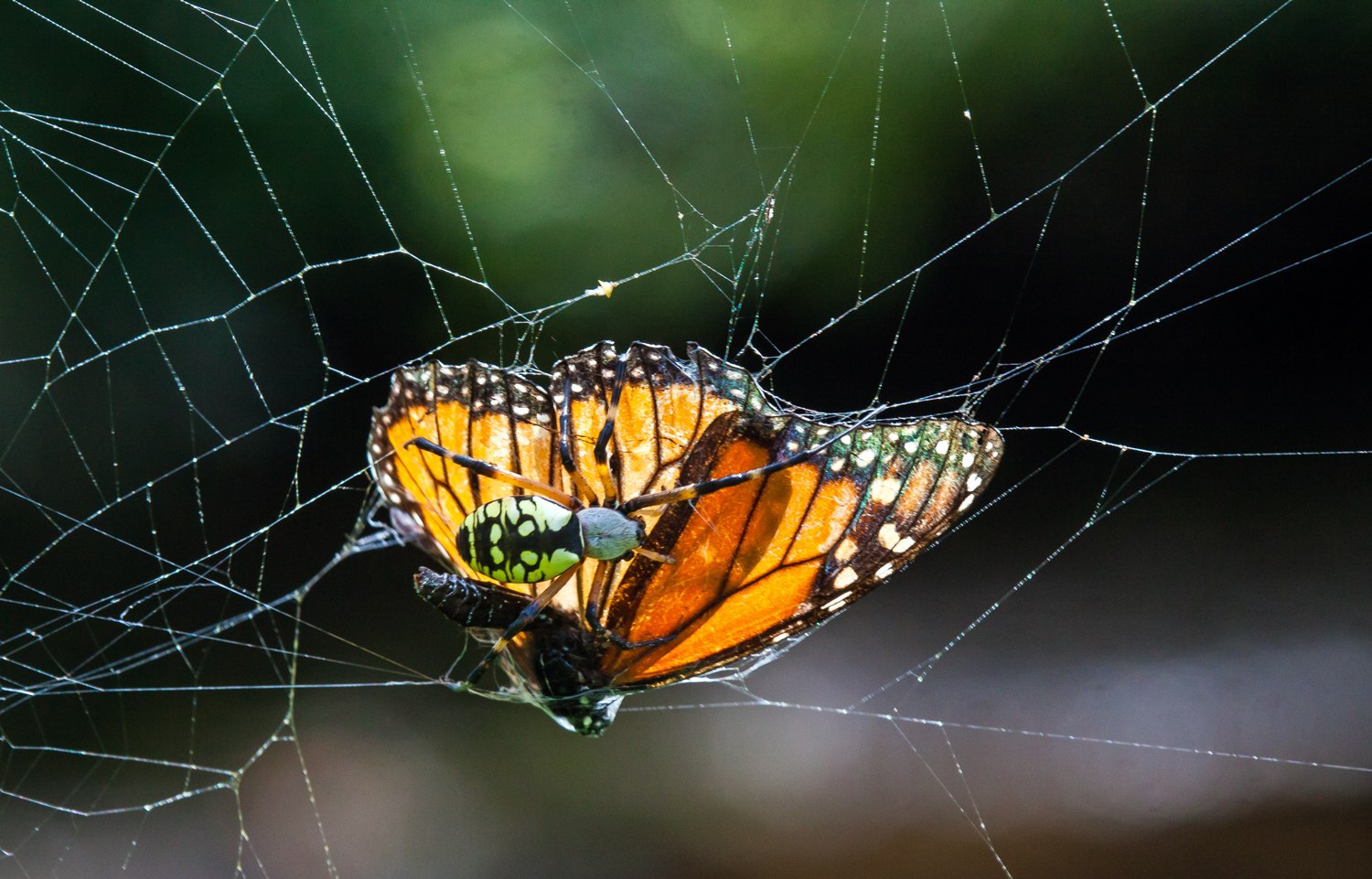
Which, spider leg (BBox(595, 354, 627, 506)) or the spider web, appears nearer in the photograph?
spider leg (BBox(595, 354, 627, 506))

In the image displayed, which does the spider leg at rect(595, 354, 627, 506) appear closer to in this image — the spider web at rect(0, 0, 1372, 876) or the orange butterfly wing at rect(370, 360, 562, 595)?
the orange butterfly wing at rect(370, 360, 562, 595)

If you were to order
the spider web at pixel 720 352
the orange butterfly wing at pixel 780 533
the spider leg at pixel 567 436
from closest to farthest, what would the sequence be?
the orange butterfly wing at pixel 780 533
the spider leg at pixel 567 436
the spider web at pixel 720 352

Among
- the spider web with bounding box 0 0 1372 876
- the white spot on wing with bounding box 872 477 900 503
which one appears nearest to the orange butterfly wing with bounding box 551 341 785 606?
the white spot on wing with bounding box 872 477 900 503

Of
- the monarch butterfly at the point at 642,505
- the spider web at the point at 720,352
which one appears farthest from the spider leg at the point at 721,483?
the spider web at the point at 720,352

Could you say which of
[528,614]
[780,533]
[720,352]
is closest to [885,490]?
[780,533]

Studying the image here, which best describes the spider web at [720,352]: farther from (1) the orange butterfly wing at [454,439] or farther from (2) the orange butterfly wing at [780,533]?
(2) the orange butterfly wing at [780,533]

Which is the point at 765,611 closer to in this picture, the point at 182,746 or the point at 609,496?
the point at 609,496
